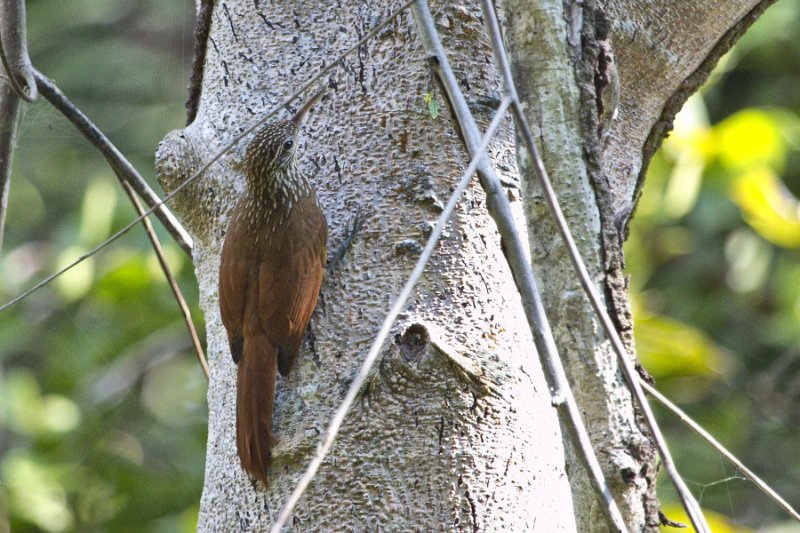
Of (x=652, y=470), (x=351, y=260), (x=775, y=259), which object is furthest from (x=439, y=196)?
(x=775, y=259)

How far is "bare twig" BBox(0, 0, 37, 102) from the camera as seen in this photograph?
2.08 metres

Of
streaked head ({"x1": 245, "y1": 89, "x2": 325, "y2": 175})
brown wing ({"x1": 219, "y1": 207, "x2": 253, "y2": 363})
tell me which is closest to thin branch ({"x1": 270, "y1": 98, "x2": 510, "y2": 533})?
brown wing ({"x1": 219, "y1": 207, "x2": 253, "y2": 363})

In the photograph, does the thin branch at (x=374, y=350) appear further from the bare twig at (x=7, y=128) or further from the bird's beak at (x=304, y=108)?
the bare twig at (x=7, y=128)

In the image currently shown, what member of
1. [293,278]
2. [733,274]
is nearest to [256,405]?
[293,278]

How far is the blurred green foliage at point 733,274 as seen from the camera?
5.06 metres

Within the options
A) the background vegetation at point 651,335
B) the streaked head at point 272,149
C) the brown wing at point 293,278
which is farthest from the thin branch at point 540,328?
the background vegetation at point 651,335

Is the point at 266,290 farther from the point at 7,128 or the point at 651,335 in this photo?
the point at 651,335

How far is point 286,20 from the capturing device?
1966 mm

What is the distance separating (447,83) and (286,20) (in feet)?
2.32

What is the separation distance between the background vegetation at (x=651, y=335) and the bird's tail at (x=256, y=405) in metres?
3.08

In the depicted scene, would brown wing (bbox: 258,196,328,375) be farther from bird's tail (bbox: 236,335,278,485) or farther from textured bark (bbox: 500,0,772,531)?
textured bark (bbox: 500,0,772,531)

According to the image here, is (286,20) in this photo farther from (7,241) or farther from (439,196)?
(7,241)

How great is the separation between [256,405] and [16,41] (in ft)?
3.39

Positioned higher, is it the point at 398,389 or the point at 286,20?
the point at 286,20
